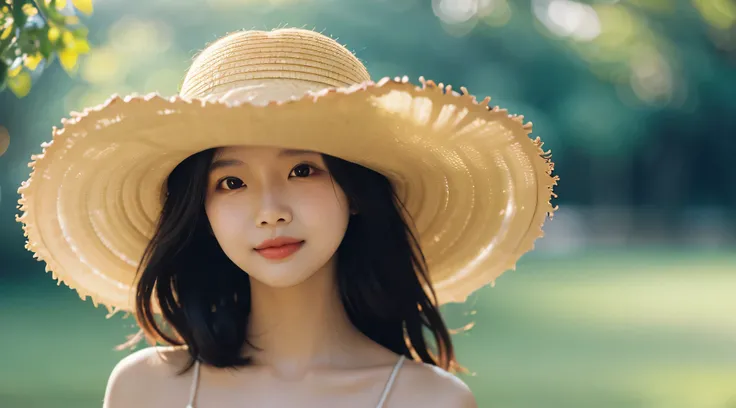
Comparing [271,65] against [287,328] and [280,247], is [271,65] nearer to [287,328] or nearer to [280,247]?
[280,247]

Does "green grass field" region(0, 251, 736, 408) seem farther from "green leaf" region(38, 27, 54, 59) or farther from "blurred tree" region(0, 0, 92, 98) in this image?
"green leaf" region(38, 27, 54, 59)

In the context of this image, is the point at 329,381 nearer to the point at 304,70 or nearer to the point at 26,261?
the point at 304,70

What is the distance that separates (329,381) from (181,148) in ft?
2.15

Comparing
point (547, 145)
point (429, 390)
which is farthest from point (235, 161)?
point (547, 145)

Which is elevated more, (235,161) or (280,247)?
(235,161)

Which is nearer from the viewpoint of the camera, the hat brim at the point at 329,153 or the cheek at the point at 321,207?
the hat brim at the point at 329,153

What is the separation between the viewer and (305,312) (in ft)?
8.14

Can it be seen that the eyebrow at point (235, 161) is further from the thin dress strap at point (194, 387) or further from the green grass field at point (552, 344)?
the green grass field at point (552, 344)

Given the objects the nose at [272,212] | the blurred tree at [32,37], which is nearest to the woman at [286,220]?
the nose at [272,212]

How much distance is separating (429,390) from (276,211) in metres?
0.57

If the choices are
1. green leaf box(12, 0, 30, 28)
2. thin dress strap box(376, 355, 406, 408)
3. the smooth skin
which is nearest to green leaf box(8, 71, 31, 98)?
green leaf box(12, 0, 30, 28)

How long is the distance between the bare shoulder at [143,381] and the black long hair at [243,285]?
0.05 meters

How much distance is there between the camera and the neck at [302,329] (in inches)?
96.7

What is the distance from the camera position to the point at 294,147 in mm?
2184
